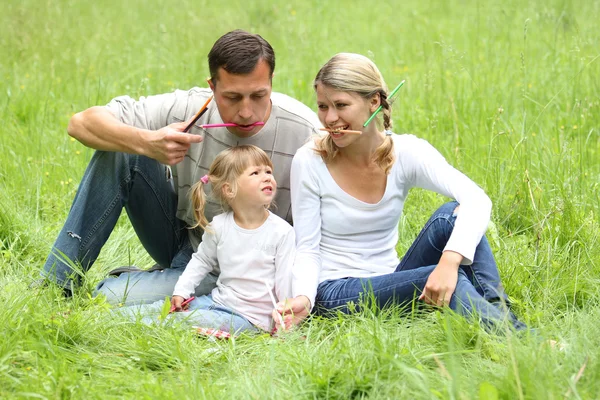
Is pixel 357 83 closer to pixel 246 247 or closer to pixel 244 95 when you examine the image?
pixel 244 95

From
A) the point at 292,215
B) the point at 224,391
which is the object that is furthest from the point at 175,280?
the point at 224,391

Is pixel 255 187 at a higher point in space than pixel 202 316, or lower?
higher

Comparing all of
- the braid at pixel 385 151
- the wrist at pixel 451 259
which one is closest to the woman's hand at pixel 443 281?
the wrist at pixel 451 259

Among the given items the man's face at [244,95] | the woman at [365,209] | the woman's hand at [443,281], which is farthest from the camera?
the man's face at [244,95]

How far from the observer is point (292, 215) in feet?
9.94

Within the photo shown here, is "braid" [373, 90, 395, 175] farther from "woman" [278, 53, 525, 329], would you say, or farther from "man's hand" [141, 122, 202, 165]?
"man's hand" [141, 122, 202, 165]

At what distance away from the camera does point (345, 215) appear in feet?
9.50

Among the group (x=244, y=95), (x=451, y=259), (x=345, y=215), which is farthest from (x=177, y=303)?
(x=451, y=259)

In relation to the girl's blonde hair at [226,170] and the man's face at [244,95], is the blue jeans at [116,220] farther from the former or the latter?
the man's face at [244,95]

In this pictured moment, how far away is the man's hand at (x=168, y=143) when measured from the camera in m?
2.80

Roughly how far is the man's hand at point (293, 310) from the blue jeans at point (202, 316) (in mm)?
136

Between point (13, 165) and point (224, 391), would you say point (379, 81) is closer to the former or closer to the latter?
point (224, 391)

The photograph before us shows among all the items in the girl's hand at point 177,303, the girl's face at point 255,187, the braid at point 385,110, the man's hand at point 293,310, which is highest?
the braid at point 385,110

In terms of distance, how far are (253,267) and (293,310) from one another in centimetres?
25
